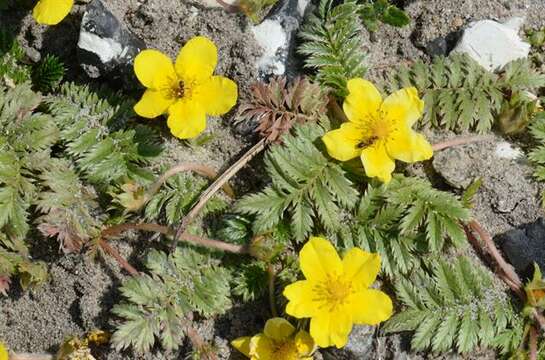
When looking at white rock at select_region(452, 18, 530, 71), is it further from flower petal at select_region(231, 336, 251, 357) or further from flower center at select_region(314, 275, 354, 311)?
flower petal at select_region(231, 336, 251, 357)

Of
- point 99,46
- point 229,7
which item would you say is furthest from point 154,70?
point 229,7

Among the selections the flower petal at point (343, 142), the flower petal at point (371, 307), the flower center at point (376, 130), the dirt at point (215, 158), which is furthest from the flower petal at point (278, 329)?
the flower center at point (376, 130)

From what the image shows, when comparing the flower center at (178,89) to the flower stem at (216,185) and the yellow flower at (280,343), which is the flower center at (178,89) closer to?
the flower stem at (216,185)

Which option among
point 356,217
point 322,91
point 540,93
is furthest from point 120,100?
point 540,93

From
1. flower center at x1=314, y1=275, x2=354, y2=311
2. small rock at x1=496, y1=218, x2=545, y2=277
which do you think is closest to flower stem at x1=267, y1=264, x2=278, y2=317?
flower center at x1=314, y1=275, x2=354, y2=311

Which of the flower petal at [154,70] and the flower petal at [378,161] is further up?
the flower petal at [154,70]

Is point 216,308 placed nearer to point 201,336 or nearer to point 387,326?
point 201,336

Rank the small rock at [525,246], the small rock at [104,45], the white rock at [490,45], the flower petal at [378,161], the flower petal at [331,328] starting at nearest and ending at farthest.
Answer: the flower petal at [331,328] → the flower petal at [378,161] → the small rock at [525,246] → the small rock at [104,45] → the white rock at [490,45]
